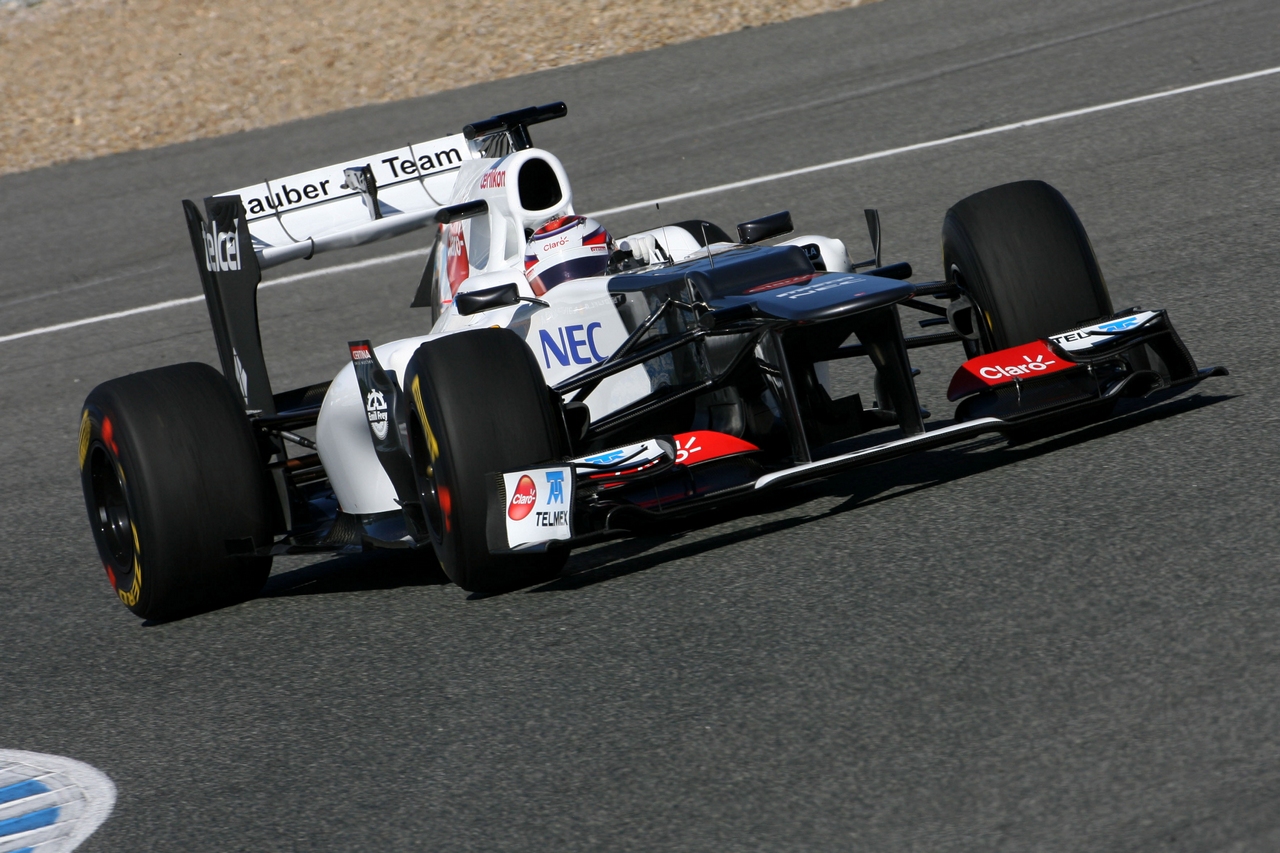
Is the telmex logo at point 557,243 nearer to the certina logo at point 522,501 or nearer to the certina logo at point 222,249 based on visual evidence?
the certina logo at point 222,249

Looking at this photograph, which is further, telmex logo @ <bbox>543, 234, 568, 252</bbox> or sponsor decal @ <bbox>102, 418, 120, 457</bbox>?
telmex logo @ <bbox>543, 234, 568, 252</bbox>

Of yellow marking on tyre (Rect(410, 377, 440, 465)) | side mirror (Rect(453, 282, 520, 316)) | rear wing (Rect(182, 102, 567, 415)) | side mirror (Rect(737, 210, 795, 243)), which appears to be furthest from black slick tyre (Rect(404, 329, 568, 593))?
rear wing (Rect(182, 102, 567, 415))

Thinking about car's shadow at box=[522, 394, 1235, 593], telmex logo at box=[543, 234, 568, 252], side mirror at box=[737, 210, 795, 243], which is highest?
telmex logo at box=[543, 234, 568, 252]

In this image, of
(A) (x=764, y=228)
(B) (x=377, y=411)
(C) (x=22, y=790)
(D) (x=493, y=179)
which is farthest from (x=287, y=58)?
(C) (x=22, y=790)

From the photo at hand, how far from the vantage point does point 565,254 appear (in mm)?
6074

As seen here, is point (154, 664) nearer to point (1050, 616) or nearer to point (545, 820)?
point (545, 820)

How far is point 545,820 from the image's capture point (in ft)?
11.7

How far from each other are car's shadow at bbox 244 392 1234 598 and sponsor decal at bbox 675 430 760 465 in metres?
0.23

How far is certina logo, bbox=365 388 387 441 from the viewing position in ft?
18.0

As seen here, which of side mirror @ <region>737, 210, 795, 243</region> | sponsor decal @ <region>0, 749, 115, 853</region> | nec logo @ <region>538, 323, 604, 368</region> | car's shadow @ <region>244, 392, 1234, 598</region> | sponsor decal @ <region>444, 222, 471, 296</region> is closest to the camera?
sponsor decal @ <region>0, 749, 115, 853</region>

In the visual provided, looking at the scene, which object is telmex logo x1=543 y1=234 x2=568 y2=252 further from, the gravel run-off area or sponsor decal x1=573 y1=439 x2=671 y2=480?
the gravel run-off area

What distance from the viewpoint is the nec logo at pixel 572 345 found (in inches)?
225

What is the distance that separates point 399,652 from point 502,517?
51 cm

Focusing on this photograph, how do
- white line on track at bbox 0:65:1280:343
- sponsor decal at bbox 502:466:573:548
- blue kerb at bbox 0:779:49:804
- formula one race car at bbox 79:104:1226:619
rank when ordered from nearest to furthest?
blue kerb at bbox 0:779:49:804, sponsor decal at bbox 502:466:573:548, formula one race car at bbox 79:104:1226:619, white line on track at bbox 0:65:1280:343
